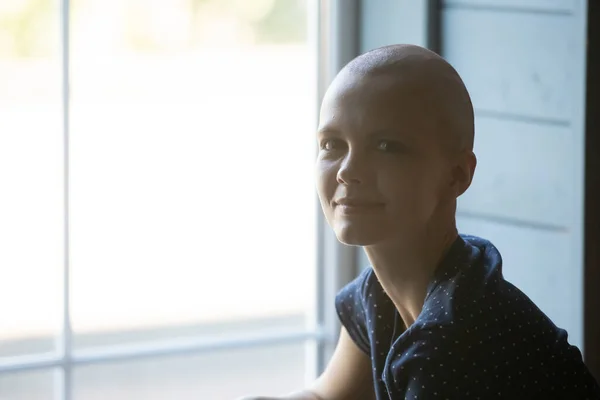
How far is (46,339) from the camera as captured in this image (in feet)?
8.54

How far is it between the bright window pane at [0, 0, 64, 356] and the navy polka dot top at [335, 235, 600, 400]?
149cm

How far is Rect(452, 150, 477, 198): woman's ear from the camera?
1.11 meters

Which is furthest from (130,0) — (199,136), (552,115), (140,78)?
(552,115)

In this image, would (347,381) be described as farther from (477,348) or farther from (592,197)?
(592,197)

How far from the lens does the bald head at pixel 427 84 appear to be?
107 centimetres

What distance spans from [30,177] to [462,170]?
5.25 ft

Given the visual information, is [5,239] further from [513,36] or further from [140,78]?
[513,36]

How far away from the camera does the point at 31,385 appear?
2.61 metres

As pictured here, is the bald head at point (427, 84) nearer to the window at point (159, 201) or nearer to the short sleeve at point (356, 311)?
the short sleeve at point (356, 311)

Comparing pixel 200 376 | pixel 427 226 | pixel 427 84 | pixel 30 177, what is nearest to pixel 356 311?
pixel 427 226

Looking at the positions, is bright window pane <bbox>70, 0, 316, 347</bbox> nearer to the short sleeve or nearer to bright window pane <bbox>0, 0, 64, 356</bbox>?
bright window pane <bbox>0, 0, 64, 356</bbox>

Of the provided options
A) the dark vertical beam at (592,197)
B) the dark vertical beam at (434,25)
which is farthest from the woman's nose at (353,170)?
the dark vertical beam at (434,25)

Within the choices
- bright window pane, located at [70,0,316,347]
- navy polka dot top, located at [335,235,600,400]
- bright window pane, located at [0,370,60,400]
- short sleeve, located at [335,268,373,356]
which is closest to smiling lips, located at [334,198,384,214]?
navy polka dot top, located at [335,235,600,400]

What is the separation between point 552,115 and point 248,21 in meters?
0.84
